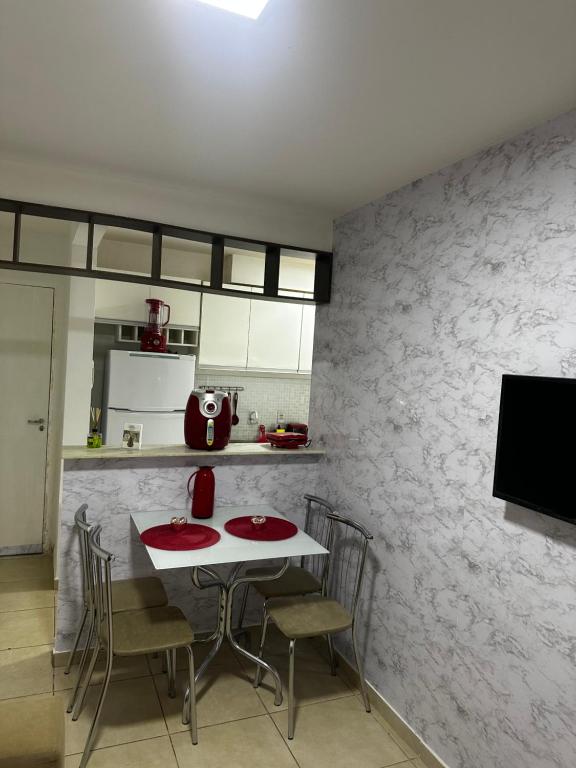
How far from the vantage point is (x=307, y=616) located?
101 inches

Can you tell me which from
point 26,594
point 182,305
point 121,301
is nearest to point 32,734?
point 26,594

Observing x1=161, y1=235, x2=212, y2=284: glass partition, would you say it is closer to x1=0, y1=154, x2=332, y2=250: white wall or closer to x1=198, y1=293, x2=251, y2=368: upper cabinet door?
x1=198, y1=293, x2=251, y2=368: upper cabinet door

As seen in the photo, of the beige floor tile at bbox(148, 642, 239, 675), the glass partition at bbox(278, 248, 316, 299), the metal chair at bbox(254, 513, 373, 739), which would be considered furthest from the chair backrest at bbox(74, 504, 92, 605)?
the glass partition at bbox(278, 248, 316, 299)

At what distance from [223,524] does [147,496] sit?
458mm

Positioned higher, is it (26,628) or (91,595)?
(91,595)

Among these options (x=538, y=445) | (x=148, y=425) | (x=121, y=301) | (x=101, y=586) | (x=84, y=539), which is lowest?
(x=101, y=586)

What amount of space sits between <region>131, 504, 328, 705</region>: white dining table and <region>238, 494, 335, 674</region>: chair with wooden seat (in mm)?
141

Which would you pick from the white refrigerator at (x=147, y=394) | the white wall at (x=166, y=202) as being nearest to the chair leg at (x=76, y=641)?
the white refrigerator at (x=147, y=394)

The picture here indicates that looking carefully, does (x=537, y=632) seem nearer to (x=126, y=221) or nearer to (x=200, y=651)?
(x=200, y=651)

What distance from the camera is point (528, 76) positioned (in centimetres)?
162

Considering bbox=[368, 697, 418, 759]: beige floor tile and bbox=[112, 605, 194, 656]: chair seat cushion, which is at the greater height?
bbox=[112, 605, 194, 656]: chair seat cushion

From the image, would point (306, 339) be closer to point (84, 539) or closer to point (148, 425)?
point (148, 425)

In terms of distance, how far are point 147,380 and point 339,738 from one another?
8.89 feet

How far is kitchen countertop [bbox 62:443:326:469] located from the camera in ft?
9.14
